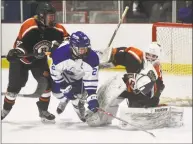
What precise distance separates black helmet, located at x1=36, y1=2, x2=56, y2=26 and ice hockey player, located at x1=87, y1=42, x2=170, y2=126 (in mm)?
274

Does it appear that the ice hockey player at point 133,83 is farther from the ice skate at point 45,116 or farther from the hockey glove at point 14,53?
the hockey glove at point 14,53

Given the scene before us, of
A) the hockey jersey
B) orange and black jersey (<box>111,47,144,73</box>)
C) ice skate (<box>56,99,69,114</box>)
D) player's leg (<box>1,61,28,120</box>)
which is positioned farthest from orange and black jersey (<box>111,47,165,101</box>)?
player's leg (<box>1,61,28,120</box>)

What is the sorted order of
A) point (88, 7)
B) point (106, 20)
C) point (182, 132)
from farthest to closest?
point (182, 132) < point (106, 20) < point (88, 7)

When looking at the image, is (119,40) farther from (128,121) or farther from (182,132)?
(182,132)

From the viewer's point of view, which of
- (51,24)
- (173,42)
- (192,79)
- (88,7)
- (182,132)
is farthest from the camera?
(192,79)

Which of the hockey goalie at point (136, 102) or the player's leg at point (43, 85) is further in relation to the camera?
the hockey goalie at point (136, 102)

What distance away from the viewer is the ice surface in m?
1.42

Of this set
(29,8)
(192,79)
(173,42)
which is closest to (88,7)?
(29,8)

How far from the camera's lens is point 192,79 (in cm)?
221

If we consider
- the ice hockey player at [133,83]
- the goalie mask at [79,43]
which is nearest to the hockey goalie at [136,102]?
the ice hockey player at [133,83]

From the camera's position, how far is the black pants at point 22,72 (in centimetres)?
134

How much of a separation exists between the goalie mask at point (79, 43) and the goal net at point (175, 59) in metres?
0.28

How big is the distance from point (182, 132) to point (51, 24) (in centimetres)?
68

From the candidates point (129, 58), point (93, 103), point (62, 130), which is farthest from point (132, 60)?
point (62, 130)
